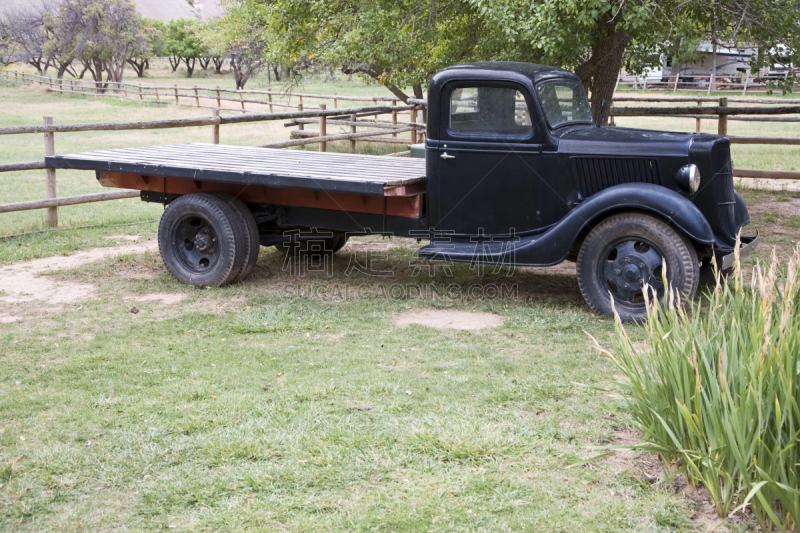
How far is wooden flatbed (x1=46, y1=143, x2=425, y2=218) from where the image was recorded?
5.84 m

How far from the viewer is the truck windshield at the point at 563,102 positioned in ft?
18.8

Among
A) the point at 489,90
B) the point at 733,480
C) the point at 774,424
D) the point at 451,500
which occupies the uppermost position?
the point at 489,90

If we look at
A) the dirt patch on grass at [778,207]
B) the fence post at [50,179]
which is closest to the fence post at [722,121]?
the dirt patch on grass at [778,207]

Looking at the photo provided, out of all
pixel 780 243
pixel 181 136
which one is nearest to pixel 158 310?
pixel 780 243

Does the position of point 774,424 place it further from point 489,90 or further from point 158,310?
point 158,310

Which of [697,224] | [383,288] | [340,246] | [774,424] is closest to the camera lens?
[774,424]

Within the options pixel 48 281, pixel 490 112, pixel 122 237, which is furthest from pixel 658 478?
pixel 122 237

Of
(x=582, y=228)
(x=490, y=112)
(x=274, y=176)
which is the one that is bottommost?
(x=582, y=228)

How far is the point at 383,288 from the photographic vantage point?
21.6 ft

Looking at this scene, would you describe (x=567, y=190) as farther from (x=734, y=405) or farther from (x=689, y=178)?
(x=734, y=405)

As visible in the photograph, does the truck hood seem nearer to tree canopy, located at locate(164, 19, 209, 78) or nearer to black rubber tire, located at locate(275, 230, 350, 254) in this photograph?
black rubber tire, located at locate(275, 230, 350, 254)

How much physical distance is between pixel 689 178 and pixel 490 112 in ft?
4.87

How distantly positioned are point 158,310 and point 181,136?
15643mm

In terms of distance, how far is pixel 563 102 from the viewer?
5.98 metres
